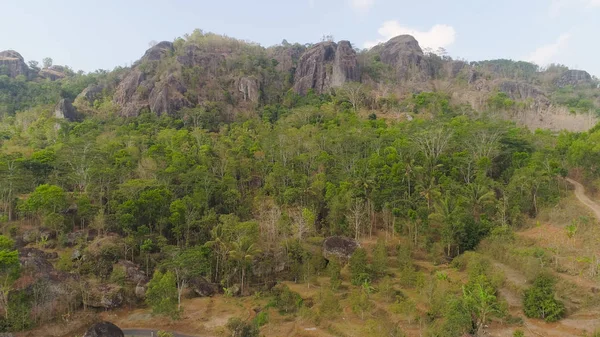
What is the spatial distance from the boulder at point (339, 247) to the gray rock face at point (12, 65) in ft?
328

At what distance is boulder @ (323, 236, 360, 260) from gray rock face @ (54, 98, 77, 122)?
2132 inches

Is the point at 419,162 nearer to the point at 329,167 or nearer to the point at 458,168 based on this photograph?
the point at 458,168

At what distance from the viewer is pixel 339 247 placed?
3086 centimetres

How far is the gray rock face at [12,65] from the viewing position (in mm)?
95562

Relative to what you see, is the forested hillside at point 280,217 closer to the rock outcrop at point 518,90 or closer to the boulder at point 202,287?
the boulder at point 202,287

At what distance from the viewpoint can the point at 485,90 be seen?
261 ft

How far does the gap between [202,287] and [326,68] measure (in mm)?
61613

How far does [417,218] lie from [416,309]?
1028cm

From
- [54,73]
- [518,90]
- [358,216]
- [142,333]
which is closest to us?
[142,333]

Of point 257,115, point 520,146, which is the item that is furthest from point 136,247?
point 257,115

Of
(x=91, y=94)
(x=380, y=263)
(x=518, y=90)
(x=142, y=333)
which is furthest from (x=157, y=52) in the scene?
(x=518, y=90)

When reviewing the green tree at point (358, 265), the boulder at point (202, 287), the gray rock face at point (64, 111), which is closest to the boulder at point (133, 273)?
the boulder at point (202, 287)

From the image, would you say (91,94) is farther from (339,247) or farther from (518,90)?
(518,90)

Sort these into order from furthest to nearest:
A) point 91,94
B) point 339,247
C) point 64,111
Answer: point 91,94
point 64,111
point 339,247
